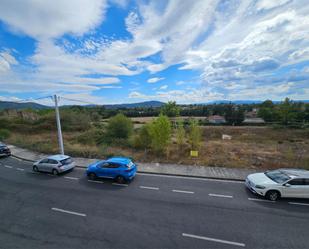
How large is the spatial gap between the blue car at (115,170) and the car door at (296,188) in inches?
332

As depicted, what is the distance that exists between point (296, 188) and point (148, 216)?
7.30 meters

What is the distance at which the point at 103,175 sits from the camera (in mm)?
10539

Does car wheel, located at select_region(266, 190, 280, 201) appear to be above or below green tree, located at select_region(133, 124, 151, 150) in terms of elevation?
below

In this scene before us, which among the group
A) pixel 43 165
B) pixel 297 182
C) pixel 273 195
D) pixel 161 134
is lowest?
pixel 273 195

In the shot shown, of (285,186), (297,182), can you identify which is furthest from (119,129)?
(297,182)

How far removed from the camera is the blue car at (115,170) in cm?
1011

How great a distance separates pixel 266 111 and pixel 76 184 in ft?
225

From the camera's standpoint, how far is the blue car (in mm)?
10109

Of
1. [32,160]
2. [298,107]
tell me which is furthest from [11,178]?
[298,107]

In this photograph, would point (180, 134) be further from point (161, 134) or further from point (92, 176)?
point (92, 176)

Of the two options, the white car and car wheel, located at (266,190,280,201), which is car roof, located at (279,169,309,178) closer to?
the white car

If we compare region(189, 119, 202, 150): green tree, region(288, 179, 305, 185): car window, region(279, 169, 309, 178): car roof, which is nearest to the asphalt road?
region(288, 179, 305, 185): car window

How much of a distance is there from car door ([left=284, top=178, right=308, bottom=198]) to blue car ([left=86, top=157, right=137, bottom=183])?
332 inches

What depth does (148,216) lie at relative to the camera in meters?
6.79
